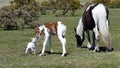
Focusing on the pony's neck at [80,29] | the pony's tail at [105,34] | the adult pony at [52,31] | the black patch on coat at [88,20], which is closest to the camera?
the adult pony at [52,31]

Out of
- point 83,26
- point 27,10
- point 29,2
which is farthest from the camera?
point 29,2

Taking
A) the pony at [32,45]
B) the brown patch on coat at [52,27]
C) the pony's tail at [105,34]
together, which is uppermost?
the brown patch on coat at [52,27]

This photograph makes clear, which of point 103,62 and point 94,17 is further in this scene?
point 94,17

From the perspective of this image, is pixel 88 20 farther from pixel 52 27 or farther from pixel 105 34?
pixel 52 27

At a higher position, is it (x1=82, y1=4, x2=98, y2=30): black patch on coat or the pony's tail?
(x1=82, y1=4, x2=98, y2=30): black patch on coat

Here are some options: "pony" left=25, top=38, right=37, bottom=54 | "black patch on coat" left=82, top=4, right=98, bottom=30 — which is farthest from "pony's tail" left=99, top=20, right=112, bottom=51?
"pony" left=25, top=38, right=37, bottom=54

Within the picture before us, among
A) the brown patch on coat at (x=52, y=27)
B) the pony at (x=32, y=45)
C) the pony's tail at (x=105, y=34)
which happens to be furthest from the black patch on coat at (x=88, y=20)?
the pony at (x=32, y=45)

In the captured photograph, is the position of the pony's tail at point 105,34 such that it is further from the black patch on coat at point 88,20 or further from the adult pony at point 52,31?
the adult pony at point 52,31

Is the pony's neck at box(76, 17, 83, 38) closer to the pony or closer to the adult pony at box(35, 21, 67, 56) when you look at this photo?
the adult pony at box(35, 21, 67, 56)

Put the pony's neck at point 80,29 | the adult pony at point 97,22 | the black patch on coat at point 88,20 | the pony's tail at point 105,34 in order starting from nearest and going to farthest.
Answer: the pony's tail at point 105,34 → the adult pony at point 97,22 → the black patch on coat at point 88,20 → the pony's neck at point 80,29

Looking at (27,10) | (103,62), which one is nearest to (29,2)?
(27,10)

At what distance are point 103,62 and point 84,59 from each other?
3.67ft

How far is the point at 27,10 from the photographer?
36719 millimetres

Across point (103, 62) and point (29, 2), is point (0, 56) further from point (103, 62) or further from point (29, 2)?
point (29, 2)
